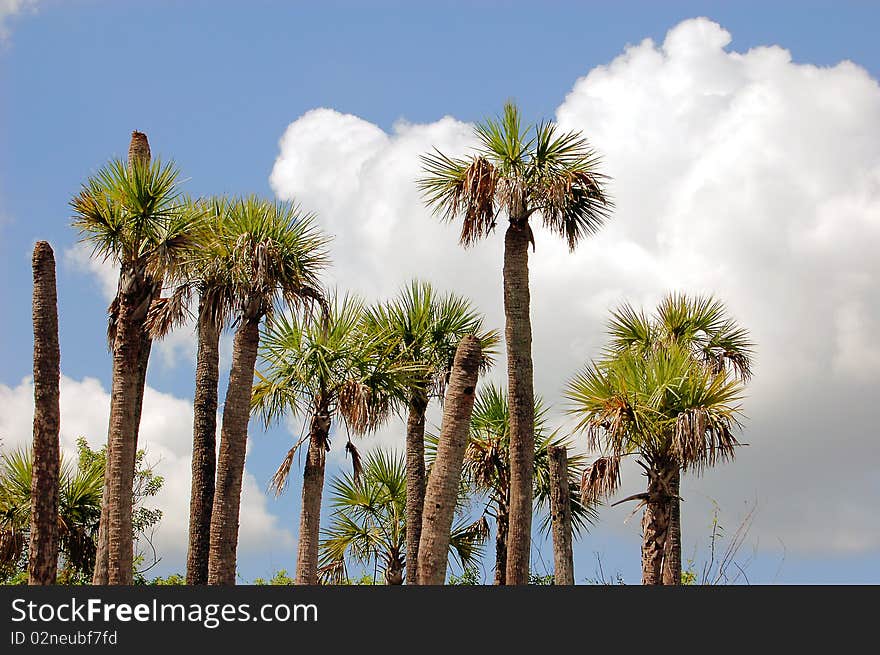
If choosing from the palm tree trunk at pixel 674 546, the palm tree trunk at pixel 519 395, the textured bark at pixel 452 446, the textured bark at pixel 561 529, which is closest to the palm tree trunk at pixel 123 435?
the textured bark at pixel 452 446

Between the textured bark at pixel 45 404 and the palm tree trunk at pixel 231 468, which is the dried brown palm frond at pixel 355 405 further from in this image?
the textured bark at pixel 45 404

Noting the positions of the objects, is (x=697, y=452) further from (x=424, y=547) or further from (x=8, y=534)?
(x=8, y=534)

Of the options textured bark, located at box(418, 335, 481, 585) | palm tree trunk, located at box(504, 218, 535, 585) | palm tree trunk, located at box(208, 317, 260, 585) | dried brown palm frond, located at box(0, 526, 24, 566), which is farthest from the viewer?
dried brown palm frond, located at box(0, 526, 24, 566)

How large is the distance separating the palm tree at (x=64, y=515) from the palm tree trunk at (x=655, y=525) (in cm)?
1434

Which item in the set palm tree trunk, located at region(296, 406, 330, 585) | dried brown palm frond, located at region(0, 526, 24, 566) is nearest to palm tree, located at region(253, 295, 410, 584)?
palm tree trunk, located at region(296, 406, 330, 585)

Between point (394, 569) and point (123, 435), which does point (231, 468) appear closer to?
point (123, 435)

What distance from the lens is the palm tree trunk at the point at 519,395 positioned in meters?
22.0

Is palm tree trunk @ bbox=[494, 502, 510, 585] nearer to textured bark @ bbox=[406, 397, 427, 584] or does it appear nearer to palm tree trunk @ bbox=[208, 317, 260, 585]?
textured bark @ bbox=[406, 397, 427, 584]

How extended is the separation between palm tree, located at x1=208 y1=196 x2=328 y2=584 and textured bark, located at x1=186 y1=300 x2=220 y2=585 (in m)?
1.15

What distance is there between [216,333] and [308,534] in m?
4.81

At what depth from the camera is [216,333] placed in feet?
74.1

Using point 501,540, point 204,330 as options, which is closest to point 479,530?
point 501,540

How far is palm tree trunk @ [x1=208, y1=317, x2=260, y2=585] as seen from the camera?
20828mm

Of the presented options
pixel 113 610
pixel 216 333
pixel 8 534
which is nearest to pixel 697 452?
pixel 216 333
